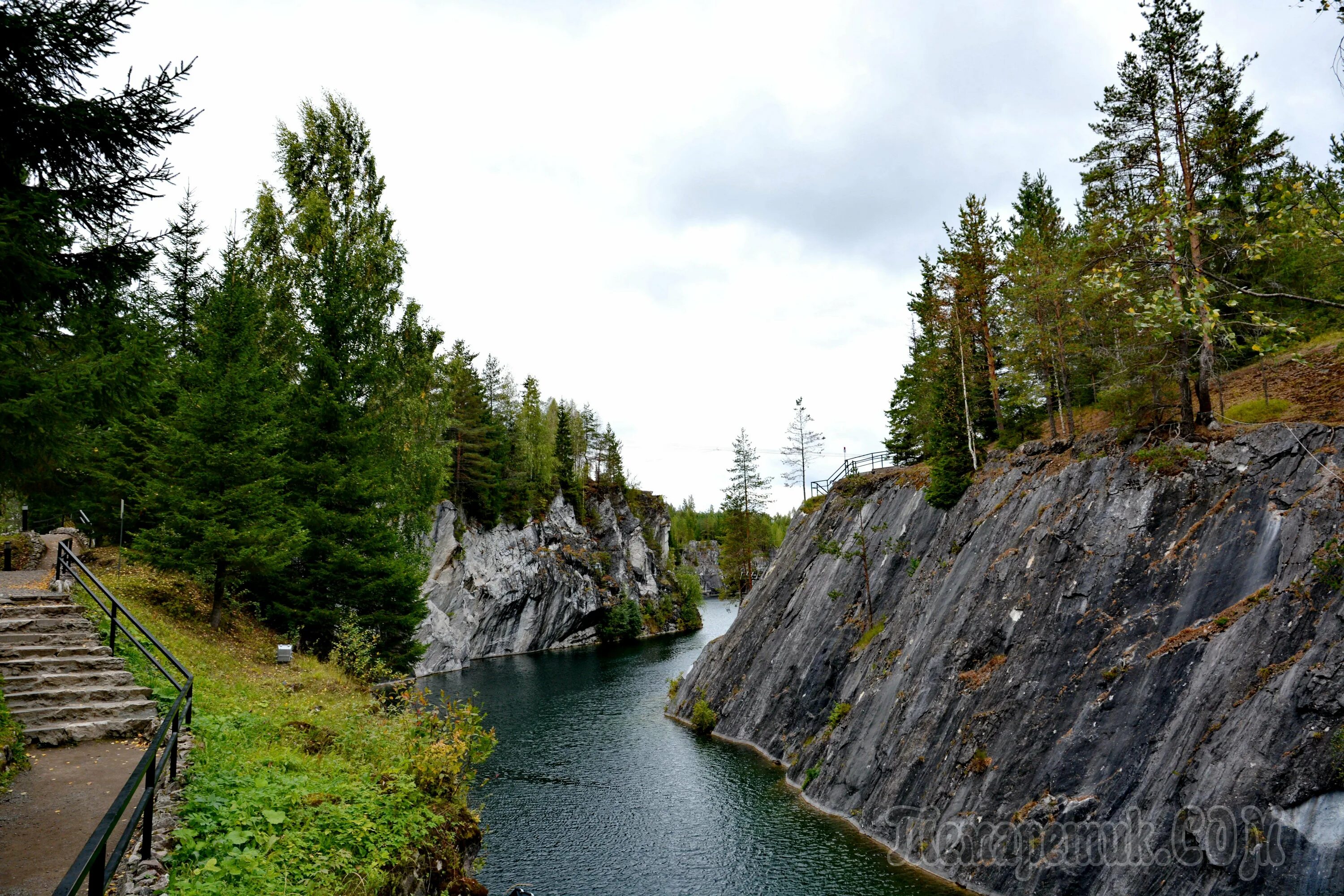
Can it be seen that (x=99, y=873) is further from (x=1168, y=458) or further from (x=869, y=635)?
(x=869, y=635)

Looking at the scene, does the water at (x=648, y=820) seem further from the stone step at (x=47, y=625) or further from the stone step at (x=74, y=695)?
the stone step at (x=47, y=625)

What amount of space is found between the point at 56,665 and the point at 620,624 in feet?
212

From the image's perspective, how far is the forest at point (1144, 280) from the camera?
8984 millimetres

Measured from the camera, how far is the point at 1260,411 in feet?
65.3

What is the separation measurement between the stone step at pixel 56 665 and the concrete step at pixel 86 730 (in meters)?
1.49

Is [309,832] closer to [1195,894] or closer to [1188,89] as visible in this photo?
[1195,894]

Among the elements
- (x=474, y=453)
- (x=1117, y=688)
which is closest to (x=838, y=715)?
(x=1117, y=688)

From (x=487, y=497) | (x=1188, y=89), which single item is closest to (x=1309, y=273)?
(x=1188, y=89)

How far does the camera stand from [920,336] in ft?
159

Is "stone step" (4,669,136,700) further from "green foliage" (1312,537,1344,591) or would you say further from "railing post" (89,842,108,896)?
"green foliage" (1312,537,1344,591)

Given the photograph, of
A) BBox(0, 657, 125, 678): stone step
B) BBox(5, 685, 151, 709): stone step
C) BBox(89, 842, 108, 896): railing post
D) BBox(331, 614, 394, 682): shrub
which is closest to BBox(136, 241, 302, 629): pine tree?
BBox(331, 614, 394, 682): shrub

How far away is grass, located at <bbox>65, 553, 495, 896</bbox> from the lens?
288 inches

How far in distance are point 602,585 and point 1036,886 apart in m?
61.3

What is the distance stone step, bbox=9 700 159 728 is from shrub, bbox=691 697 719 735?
26714 mm
